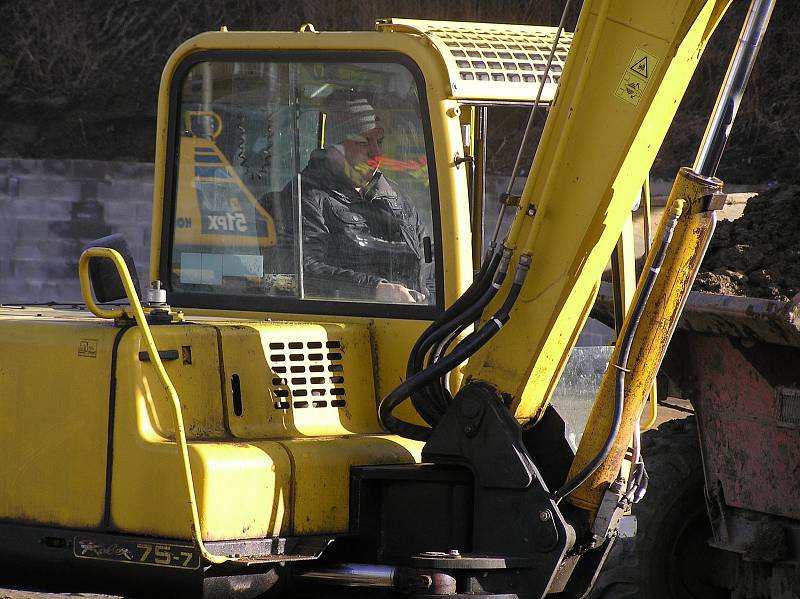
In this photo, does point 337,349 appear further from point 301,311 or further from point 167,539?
point 167,539

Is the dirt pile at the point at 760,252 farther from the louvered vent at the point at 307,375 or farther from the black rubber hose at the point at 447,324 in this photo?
the louvered vent at the point at 307,375

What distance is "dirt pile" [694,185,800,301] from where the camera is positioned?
5223 millimetres

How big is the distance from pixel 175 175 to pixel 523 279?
1.62 meters

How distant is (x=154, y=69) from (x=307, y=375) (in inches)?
457

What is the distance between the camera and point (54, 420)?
439 cm

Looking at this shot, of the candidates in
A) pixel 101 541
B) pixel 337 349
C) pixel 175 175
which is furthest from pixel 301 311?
pixel 101 541

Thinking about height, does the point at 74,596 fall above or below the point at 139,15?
below

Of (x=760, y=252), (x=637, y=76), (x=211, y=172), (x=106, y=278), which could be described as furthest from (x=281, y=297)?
(x=760, y=252)

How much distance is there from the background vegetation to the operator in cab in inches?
353

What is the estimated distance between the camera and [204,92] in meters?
4.94

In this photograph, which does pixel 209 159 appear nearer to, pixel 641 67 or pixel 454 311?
pixel 454 311

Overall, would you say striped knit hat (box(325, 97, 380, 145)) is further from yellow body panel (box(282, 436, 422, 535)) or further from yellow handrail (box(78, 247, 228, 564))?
yellow body panel (box(282, 436, 422, 535))

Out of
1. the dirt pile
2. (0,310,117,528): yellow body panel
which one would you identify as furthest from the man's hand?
the dirt pile

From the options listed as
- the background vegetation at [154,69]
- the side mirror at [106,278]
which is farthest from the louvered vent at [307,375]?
the background vegetation at [154,69]
